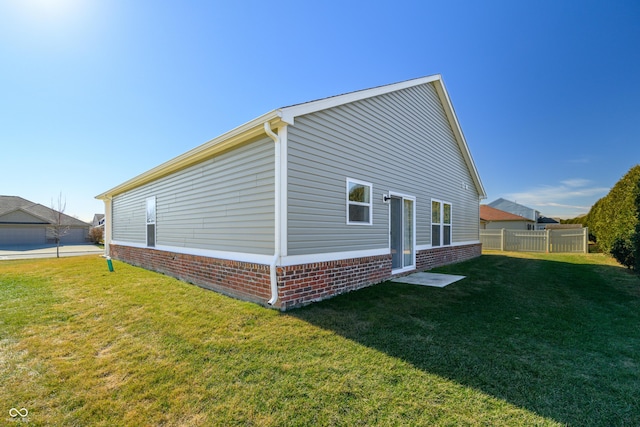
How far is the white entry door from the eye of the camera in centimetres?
785

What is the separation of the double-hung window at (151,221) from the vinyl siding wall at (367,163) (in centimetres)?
684

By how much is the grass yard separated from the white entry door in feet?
7.73

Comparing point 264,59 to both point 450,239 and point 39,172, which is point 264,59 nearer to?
point 450,239

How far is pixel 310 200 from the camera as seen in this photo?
5.23 meters

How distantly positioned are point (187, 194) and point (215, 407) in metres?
6.46

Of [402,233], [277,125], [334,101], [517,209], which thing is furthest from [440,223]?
[517,209]

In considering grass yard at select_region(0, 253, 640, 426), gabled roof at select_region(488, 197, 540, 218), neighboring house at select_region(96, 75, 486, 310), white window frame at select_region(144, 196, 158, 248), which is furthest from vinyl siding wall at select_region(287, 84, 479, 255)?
gabled roof at select_region(488, 197, 540, 218)

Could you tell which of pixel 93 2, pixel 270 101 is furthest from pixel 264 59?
pixel 93 2

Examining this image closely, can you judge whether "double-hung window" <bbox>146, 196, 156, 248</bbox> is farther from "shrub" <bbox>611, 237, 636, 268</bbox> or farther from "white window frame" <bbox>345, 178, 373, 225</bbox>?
"shrub" <bbox>611, 237, 636, 268</bbox>

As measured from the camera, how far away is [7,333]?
158 inches

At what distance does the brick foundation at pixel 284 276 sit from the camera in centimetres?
487

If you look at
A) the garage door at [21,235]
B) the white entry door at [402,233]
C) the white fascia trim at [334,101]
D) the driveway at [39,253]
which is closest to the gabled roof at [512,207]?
the white entry door at [402,233]

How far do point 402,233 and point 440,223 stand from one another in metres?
2.79

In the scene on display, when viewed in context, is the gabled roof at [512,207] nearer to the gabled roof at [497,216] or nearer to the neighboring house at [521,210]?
the neighboring house at [521,210]
